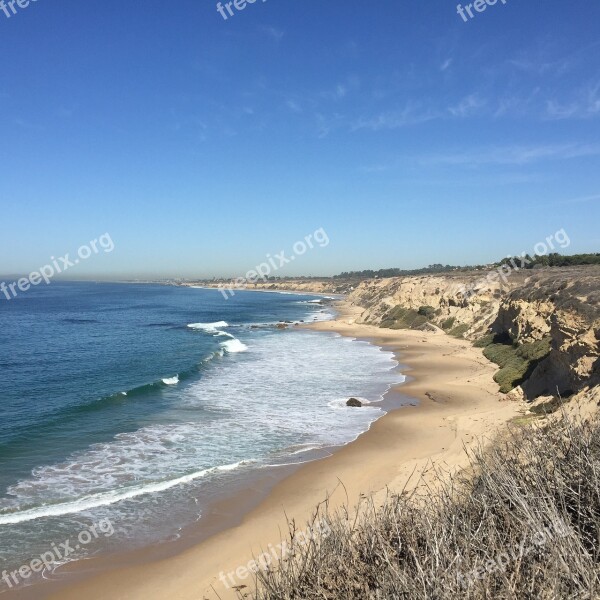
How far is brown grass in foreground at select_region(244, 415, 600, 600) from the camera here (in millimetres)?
4965

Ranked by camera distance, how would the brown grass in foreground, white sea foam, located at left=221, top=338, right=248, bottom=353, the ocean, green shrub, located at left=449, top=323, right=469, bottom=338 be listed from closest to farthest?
the brown grass in foreground < the ocean < white sea foam, located at left=221, top=338, right=248, bottom=353 < green shrub, located at left=449, top=323, right=469, bottom=338

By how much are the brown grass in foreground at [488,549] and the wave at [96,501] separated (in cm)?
1031

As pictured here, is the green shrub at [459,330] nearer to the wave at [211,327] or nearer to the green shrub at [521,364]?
the green shrub at [521,364]

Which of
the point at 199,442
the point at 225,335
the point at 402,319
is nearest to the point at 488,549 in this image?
the point at 199,442

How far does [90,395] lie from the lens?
27.0 m

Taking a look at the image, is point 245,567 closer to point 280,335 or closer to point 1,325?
point 280,335

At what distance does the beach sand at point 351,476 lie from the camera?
1077cm

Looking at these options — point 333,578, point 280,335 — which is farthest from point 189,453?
point 280,335

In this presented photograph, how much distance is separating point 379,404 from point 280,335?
3388cm

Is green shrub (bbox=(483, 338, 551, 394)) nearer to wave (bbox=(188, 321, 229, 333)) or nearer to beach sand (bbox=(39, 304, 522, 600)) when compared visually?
beach sand (bbox=(39, 304, 522, 600))

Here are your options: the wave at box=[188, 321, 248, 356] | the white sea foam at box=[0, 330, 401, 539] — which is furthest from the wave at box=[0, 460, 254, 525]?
the wave at box=[188, 321, 248, 356]

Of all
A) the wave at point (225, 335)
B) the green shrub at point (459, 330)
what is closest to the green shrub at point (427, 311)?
the green shrub at point (459, 330)

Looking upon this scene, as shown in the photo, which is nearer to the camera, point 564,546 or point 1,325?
point 564,546

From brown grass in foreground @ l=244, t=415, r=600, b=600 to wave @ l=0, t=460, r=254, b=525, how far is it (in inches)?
406
